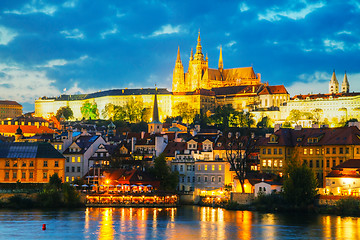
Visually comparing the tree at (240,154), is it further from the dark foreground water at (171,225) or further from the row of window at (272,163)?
the dark foreground water at (171,225)

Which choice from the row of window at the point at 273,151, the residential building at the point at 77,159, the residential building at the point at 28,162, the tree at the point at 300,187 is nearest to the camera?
the tree at the point at 300,187

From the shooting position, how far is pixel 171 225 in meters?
63.2

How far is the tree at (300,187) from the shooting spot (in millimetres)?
69750

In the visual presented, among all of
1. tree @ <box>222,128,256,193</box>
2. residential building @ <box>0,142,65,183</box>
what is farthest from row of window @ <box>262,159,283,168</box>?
residential building @ <box>0,142,65,183</box>

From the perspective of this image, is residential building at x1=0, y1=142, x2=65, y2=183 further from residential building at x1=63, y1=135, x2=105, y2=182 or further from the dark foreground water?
the dark foreground water

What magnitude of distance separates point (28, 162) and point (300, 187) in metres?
33.0

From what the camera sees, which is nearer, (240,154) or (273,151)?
(240,154)

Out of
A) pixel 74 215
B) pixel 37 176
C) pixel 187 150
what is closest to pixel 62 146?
pixel 37 176

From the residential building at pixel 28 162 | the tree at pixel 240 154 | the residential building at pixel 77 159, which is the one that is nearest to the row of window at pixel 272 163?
the tree at pixel 240 154

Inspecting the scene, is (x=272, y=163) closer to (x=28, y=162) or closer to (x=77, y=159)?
(x=77, y=159)

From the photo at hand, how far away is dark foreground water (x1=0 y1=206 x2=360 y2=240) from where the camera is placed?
189 ft

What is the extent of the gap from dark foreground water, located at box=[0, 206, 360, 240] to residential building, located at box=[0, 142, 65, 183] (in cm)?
1268

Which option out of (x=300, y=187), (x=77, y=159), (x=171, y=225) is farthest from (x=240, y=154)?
(x=77, y=159)

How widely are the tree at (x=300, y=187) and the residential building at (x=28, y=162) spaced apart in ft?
98.0
